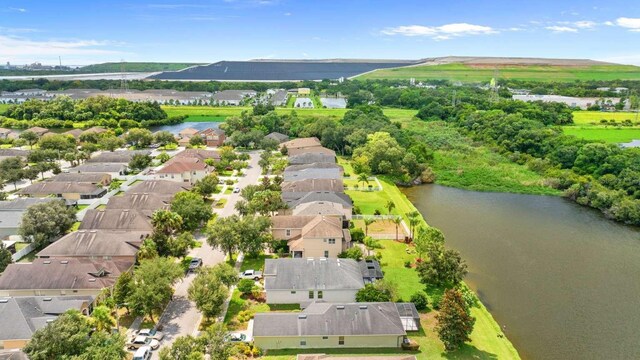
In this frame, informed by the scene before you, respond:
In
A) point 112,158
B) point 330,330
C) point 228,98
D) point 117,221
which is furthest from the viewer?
point 228,98

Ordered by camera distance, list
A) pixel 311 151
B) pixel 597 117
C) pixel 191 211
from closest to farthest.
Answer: pixel 191 211 → pixel 311 151 → pixel 597 117

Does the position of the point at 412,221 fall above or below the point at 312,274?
above

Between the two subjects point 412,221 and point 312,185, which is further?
point 312,185

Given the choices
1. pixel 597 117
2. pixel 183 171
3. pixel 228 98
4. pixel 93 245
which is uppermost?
pixel 228 98

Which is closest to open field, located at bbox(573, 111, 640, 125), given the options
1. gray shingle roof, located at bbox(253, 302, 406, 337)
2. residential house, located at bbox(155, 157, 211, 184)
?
residential house, located at bbox(155, 157, 211, 184)

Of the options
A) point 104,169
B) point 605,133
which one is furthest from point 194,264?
point 605,133

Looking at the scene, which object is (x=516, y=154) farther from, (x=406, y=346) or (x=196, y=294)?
(x=196, y=294)

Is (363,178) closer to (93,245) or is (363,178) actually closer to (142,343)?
(93,245)

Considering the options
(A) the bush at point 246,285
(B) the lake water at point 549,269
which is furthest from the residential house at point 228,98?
(A) the bush at point 246,285
